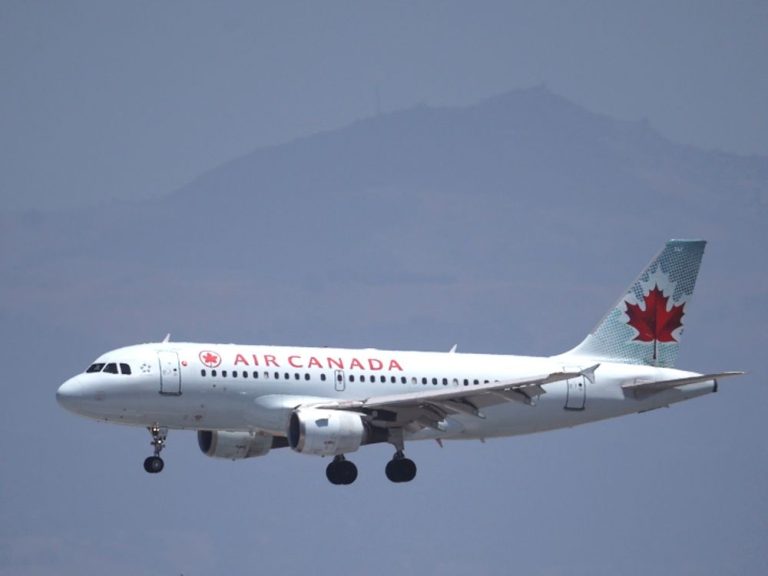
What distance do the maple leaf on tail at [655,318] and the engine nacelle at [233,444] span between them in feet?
49.7

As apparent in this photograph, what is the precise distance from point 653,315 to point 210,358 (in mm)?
19074

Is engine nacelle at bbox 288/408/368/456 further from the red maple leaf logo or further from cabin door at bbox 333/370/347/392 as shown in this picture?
the red maple leaf logo

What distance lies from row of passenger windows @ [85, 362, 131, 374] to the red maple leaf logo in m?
20.9

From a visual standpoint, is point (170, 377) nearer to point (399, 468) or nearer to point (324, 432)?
point (324, 432)

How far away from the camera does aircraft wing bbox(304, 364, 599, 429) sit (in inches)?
2965

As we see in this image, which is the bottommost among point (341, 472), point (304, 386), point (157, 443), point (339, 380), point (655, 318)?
point (341, 472)

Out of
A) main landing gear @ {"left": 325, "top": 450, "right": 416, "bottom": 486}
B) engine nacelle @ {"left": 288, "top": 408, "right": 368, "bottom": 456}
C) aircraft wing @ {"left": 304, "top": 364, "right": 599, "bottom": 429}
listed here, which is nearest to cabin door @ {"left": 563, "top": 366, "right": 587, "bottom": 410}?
aircraft wing @ {"left": 304, "top": 364, "right": 599, "bottom": 429}

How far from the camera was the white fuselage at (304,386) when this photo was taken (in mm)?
76062

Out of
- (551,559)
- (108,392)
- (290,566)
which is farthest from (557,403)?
(290,566)

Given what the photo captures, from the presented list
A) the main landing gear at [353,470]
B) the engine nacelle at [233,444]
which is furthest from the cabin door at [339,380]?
the engine nacelle at [233,444]

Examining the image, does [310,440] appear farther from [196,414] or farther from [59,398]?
[59,398]

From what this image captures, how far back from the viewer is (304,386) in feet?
256

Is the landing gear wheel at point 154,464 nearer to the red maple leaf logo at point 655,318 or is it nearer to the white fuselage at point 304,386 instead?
the white fuselage at point 304,386

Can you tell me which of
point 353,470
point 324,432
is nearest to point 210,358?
point 324,432
